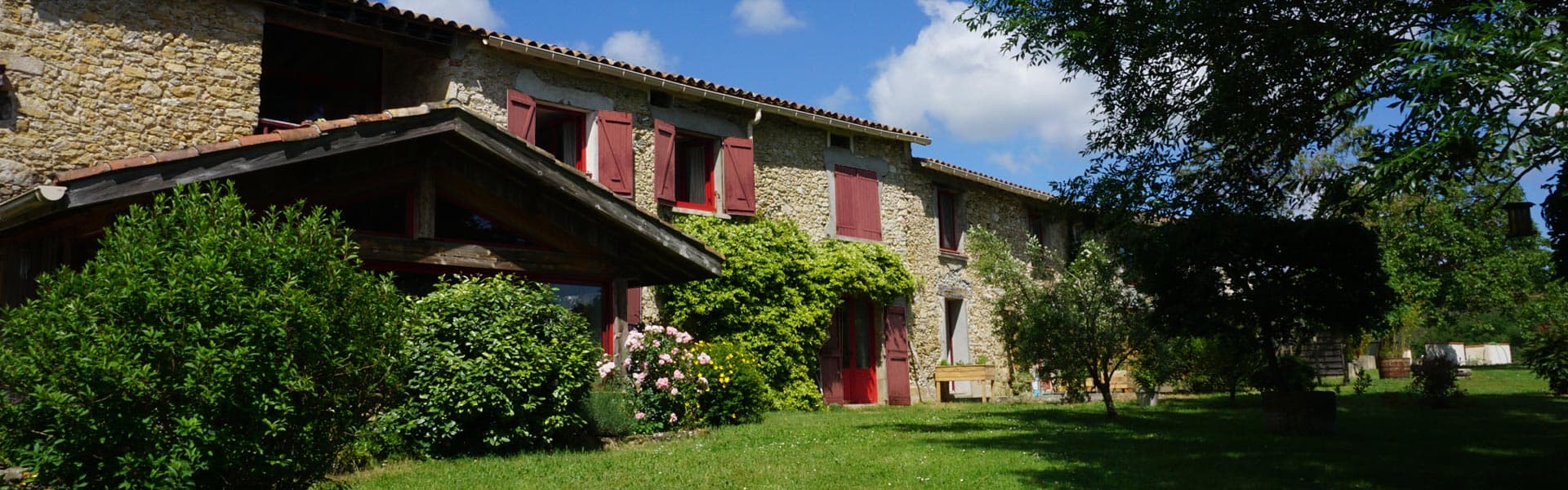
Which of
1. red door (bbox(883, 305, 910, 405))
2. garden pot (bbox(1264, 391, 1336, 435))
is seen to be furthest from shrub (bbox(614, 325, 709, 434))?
red door (bbox(883, 305, 910, 405))

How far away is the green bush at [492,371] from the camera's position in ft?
26.8

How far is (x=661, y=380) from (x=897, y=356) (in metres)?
8.09

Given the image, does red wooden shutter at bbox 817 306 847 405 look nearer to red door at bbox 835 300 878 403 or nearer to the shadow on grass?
red door at bbox 835 300 878 403

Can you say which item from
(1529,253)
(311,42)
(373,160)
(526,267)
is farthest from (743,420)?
(1529,253)

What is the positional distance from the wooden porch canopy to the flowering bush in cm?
67

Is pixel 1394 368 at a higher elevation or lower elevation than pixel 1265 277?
lower

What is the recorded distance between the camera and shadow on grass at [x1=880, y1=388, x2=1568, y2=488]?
745 cm

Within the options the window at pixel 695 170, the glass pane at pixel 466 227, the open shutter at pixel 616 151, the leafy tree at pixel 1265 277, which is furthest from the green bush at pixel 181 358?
the window at pixel 695 170

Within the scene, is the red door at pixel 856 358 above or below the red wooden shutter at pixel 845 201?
below

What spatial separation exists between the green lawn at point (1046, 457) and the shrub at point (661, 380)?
19.1 inches

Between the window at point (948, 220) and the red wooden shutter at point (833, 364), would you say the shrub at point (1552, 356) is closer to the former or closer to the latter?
the window at point (948, 220)

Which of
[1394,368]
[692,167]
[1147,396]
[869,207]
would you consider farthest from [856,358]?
[1394,368]

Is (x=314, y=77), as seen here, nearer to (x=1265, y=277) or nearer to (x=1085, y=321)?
(x=1085, y=321)

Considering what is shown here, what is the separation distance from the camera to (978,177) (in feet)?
64.7
